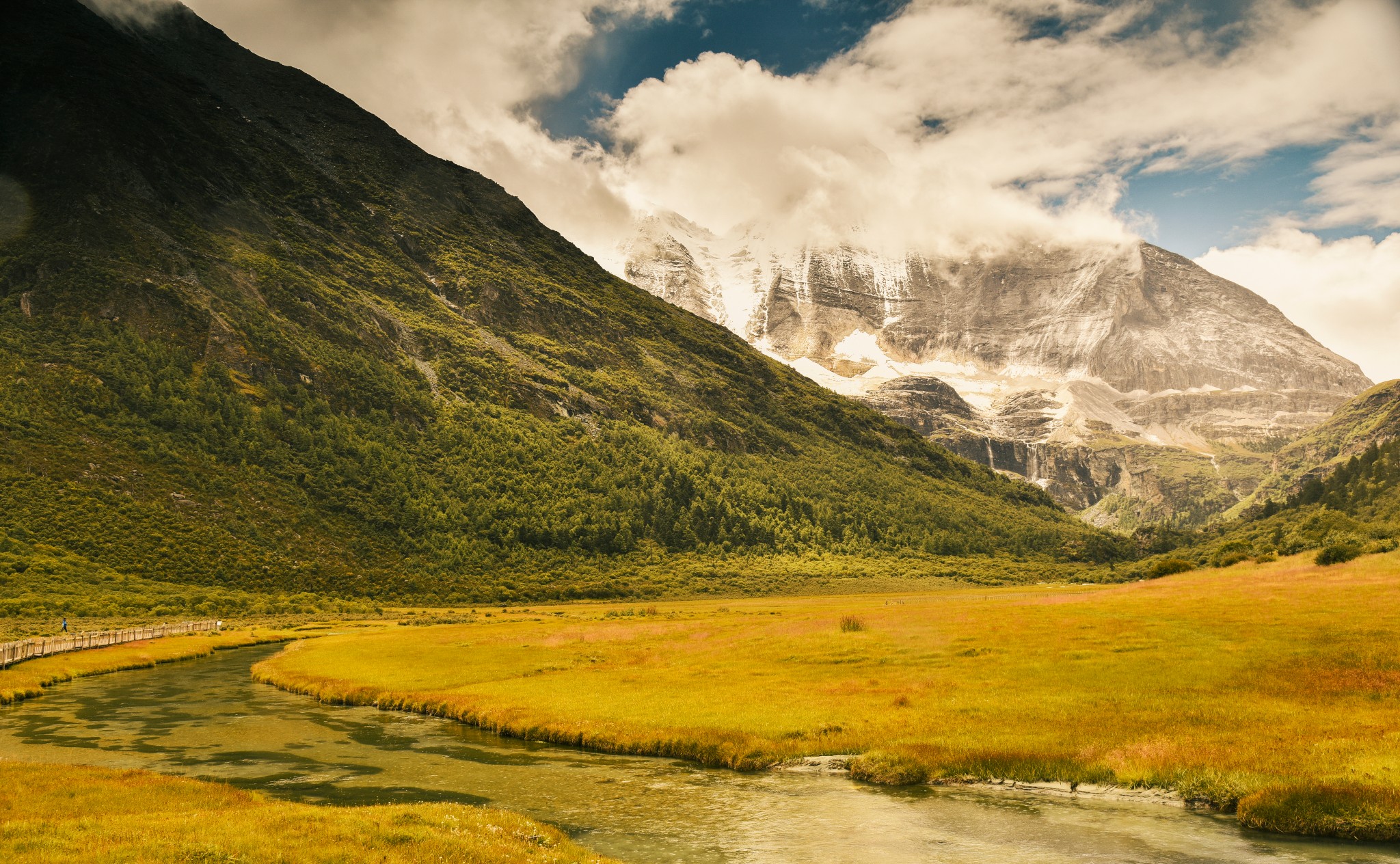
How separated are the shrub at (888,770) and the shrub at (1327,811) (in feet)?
37.3

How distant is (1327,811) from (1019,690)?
18.4m

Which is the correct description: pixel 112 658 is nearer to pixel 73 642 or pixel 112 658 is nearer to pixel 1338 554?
pixel 73 642

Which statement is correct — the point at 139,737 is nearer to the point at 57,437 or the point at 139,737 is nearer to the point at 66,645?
the point at 66,645

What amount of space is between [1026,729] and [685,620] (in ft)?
241

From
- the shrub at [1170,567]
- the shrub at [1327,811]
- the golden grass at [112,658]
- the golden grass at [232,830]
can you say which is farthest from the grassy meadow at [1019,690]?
the shrub at [1170,567]

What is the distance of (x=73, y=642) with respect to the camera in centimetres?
8644

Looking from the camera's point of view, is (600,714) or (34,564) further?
(34,564)

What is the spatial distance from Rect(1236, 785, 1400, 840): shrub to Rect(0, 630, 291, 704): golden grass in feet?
238

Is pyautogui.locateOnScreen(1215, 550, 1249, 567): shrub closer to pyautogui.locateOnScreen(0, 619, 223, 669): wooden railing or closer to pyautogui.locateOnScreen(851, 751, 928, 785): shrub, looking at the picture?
pyautogui.locateOnScreen(851, 751, 928, 785): shrub

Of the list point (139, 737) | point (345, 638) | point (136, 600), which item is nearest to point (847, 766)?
Answer: point (139, 737)

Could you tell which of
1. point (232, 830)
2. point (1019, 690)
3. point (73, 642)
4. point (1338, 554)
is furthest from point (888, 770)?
point (1338, 554)

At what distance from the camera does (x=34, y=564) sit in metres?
138

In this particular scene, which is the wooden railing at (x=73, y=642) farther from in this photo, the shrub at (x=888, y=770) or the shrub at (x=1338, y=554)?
the shrub at (x=1338, y=554)

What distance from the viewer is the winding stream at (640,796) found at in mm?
25953
